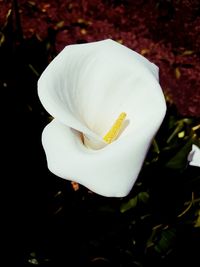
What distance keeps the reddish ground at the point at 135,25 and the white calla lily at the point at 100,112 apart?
140 cm

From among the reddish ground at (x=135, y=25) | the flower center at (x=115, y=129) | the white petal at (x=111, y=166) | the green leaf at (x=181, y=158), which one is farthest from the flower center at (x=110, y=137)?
the reddish ground at (x=135, y=25)

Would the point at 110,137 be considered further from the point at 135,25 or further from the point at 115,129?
the point at 135,25

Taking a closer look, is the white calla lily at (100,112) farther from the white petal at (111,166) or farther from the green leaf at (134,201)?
the green leaf at (134,201)

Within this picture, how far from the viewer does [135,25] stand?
2.85 meters

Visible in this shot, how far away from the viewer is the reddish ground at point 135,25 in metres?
2.71

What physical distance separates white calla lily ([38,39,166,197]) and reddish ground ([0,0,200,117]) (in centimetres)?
140

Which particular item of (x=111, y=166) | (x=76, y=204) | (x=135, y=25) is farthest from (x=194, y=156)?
(x=135, y=25)

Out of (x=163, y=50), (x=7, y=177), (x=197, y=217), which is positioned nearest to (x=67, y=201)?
(x=7, y=177)

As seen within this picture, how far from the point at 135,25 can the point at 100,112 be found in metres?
1.67

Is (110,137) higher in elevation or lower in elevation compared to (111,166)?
lower

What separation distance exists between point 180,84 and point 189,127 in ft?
2.33

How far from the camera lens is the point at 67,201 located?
1743 millimetres

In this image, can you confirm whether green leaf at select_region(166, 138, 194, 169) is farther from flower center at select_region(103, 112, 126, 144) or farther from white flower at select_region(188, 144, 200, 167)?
flower center at select_region(103, 112, 126, 144)

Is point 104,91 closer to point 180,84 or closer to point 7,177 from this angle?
point 7,177
